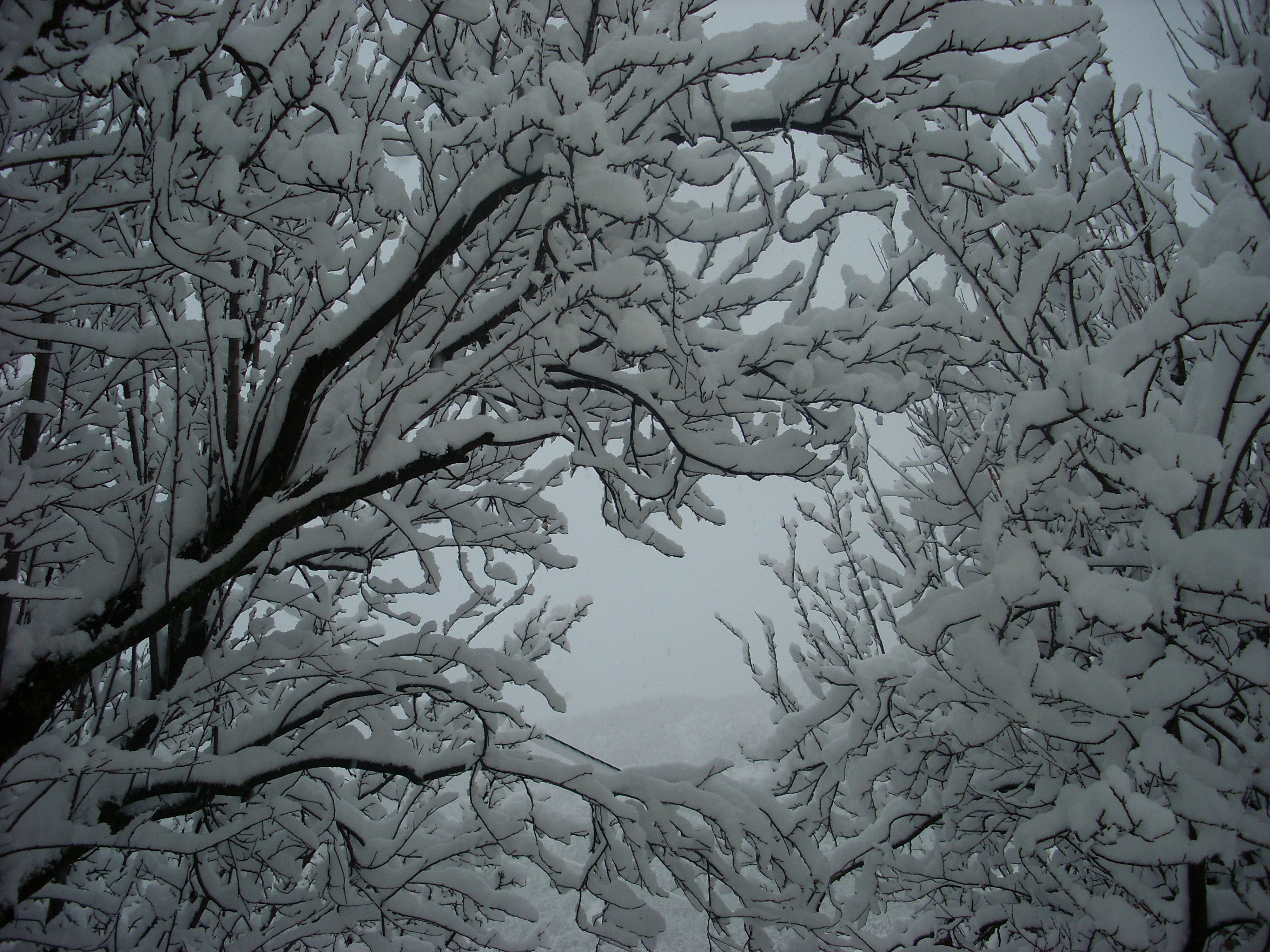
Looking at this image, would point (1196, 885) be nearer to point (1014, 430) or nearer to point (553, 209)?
point (1014, 430)

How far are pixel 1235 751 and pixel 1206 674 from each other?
543mm

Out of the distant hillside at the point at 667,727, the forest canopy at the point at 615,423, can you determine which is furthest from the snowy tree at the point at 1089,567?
the distant hillside at the point at 667,727

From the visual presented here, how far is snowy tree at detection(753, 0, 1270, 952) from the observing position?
1.45 metres

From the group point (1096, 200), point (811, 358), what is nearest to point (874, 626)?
point (811, 358)

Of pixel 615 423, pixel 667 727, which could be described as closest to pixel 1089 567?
pixel 615 423

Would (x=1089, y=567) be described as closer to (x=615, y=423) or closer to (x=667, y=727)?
(x=615, y=423)

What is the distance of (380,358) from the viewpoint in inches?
78.4

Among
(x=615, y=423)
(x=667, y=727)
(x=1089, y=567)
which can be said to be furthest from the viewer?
(x=667, y=727)

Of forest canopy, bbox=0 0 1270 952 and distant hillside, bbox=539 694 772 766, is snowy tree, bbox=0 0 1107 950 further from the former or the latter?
distant hillside, bbox=539 694 772 766

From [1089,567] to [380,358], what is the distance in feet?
7.15

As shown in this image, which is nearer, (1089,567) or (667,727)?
(1089,567)

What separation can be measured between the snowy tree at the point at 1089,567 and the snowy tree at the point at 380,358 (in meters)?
0.31

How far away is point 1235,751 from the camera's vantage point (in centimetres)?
178

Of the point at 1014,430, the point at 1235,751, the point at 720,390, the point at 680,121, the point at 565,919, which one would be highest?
the point at 680,121
